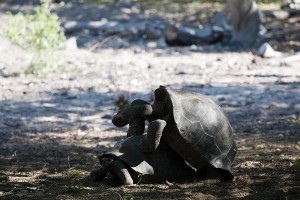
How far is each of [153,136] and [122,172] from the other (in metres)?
0.35

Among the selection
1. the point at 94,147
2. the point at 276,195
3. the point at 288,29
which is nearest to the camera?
the point at 276,195

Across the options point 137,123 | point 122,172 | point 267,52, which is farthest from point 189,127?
point 267,52

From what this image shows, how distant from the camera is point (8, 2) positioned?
24.4 metres

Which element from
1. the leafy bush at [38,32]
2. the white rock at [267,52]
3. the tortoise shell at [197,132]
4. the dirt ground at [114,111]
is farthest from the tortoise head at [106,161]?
the white rock at [267,52]

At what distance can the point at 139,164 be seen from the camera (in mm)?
5375

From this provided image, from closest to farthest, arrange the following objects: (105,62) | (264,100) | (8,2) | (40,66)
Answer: (264,100) < (40,66) < (105,62) < (8,2)

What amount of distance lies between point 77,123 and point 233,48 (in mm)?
7188

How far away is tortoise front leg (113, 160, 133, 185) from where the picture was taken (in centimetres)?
531

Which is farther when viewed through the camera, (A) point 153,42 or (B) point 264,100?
(A) point 153,42

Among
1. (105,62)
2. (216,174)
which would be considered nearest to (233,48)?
(105,62)

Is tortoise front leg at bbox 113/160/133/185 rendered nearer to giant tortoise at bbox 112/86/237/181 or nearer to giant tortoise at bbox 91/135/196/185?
giant tortoise at bbox 91/135/196/185

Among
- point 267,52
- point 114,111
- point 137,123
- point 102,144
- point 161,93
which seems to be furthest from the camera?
point 267,52

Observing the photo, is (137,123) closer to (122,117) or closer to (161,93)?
(122,117)

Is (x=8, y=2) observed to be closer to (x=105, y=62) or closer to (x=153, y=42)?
(x=153, y=42)
